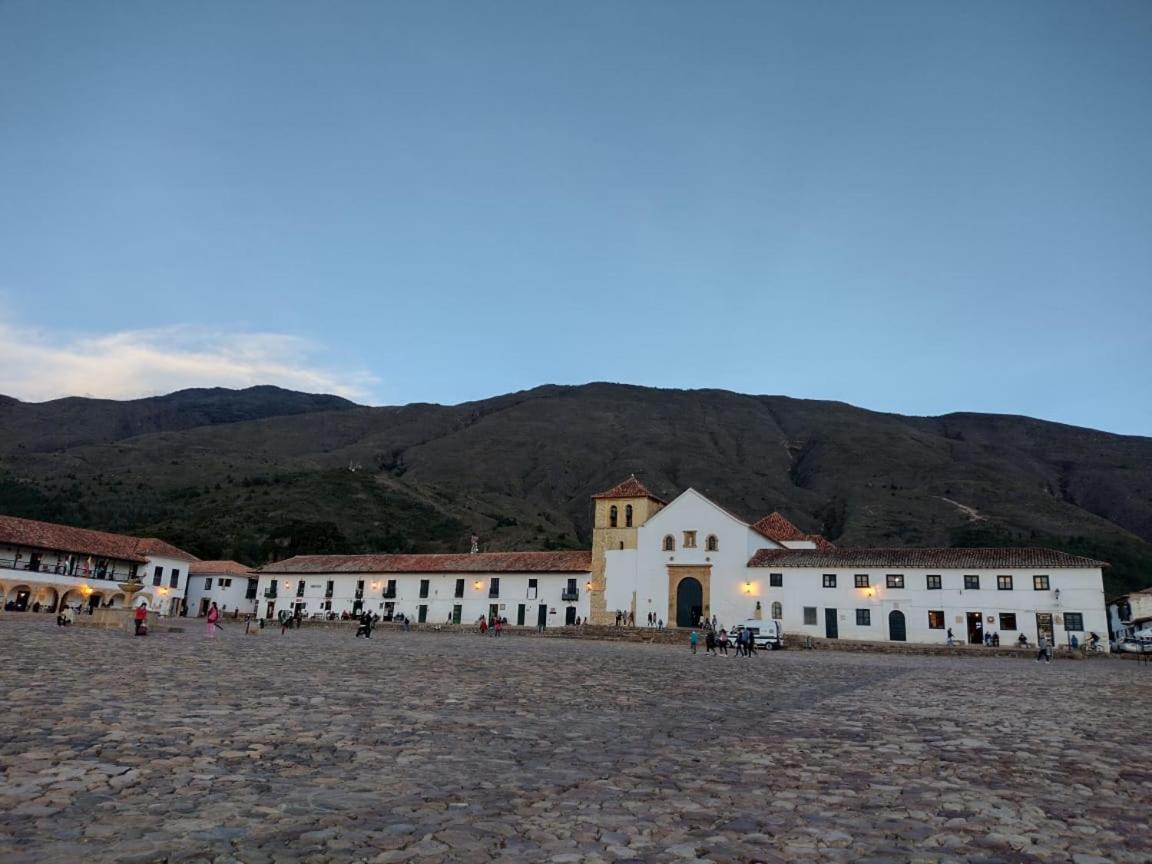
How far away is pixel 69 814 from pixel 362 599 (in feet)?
211

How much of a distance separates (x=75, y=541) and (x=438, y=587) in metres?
27.4

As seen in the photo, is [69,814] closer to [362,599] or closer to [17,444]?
[362,599]

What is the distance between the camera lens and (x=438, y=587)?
64.8 m

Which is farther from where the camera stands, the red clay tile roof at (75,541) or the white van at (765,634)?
the red clay tile roof at (75,541)

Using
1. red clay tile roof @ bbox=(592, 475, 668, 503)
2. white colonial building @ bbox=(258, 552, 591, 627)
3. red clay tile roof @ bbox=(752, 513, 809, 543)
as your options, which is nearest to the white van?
red clay tile roof @ bbox=(592, 475, 668, 503)

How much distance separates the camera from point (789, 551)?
56.4 meters

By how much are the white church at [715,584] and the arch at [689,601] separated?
0.25 ft

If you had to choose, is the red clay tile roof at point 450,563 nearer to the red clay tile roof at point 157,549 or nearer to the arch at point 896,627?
the red clay tile roof at point 157,549

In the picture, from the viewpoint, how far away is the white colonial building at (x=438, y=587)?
6131 centimetres

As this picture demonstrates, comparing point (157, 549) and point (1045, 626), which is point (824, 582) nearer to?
point (1045, 626)

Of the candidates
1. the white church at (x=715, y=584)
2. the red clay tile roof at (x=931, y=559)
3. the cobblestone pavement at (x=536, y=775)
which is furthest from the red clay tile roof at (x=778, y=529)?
the cobblestone pavement at (x=536, y=775)

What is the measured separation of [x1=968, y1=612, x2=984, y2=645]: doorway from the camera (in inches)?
1938

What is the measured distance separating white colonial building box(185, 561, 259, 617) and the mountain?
1246 cm

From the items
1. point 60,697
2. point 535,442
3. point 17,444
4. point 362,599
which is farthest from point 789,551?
point 17,444
